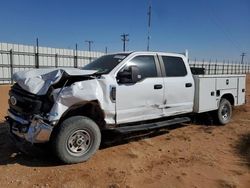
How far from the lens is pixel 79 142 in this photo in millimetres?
4910

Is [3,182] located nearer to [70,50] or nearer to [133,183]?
[133,183]

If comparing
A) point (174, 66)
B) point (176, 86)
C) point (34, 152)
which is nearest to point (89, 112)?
point (34, 152)

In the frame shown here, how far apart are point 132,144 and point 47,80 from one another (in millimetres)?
2341

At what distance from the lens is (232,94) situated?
8.49 meters

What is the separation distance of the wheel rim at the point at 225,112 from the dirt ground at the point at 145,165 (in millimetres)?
1475

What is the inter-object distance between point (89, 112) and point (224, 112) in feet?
15.4

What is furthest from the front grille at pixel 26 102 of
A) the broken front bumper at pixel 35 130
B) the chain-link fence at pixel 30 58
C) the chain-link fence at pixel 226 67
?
the chain-link fence at pixel 226 67

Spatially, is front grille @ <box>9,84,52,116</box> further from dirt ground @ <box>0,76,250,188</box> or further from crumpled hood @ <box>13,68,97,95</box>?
dirt ground @ <box>0,76,250,188</box>

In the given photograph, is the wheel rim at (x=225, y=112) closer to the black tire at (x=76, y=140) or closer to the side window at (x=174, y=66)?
→ the side window at (x=174, y=66)

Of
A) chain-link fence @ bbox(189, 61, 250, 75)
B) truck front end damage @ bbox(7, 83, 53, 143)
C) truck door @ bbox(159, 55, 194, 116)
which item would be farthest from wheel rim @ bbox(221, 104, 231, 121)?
chain-link fence @ bbox(189, 61, 250, 75)

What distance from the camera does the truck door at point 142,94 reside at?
5.50 m

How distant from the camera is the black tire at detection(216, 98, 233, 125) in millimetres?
8047

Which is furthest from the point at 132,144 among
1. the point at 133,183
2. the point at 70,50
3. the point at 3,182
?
the point at 70,50

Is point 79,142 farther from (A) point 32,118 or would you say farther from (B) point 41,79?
(B) point 41,79
